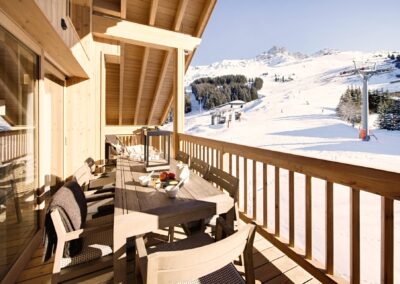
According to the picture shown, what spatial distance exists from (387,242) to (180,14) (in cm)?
482

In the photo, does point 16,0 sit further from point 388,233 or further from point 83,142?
point 83,142

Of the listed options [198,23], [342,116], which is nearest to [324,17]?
[342,116]

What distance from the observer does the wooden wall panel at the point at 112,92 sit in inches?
262

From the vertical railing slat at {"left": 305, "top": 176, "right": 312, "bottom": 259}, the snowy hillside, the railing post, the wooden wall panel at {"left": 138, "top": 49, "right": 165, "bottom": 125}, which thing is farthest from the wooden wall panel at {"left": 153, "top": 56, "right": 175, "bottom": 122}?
the railing post

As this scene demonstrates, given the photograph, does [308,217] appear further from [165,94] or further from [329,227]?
[165,94]

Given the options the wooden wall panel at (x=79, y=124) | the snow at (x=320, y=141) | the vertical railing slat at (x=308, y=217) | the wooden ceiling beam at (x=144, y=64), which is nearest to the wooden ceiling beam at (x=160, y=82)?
the wooden ceiling beam at (x=144, y=64)

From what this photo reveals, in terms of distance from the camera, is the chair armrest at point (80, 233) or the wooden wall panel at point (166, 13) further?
the wooden wall panel at point (166, 13)

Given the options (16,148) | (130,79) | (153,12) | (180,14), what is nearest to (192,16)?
(180,14)

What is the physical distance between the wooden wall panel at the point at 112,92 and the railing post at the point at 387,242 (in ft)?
22.2

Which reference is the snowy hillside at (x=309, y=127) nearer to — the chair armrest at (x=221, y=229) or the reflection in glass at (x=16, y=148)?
the chair armrest at (x=221, y=229)

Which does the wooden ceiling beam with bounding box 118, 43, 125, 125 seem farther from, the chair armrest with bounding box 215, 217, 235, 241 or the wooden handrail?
the chair armrest with bounding box 215, 217, 235, 241

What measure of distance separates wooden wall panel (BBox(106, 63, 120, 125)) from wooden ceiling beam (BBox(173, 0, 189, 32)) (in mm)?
2564

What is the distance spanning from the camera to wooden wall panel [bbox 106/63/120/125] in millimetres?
6646

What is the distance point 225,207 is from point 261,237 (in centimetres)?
106
